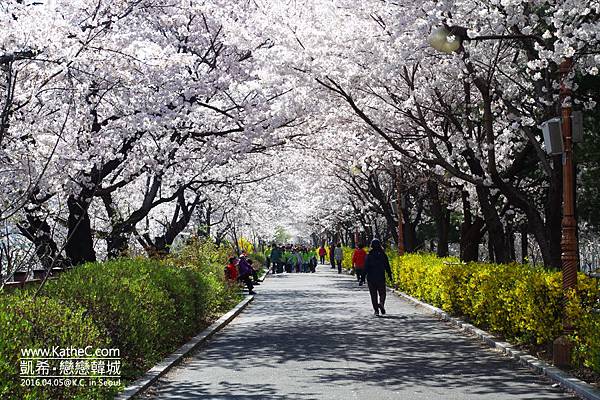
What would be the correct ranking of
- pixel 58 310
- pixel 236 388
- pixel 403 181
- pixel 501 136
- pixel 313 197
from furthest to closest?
pixel 313 197 → pixel 403 181 → pixel 501 136 → pixel 236 388 → pixel 58 310

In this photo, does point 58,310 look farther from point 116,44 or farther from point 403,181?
point 403,181

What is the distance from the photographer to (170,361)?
38.7 ft

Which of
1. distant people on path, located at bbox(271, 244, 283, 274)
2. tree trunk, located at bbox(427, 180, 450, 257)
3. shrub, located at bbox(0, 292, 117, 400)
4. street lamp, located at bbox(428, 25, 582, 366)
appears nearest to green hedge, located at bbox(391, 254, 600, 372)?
street lamp, located at bbox(428, 25, 582, 366)

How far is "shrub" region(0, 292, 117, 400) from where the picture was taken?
6.29 metres

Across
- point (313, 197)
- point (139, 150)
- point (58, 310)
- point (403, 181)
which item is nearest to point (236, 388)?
point (58, 310)

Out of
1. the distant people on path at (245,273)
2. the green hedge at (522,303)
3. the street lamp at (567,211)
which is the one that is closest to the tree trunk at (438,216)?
the distant people on path at (245,273)

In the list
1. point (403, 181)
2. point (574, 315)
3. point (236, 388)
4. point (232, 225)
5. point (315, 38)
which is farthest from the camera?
point (232, 225)

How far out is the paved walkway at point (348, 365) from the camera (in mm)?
9625

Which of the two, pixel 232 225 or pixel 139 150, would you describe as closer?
pixel 139 150

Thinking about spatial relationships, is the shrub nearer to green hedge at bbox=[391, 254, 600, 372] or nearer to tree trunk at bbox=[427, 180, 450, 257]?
green hedge at bbox=[391, 254, 600, 372]

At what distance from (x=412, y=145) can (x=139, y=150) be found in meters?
7.33

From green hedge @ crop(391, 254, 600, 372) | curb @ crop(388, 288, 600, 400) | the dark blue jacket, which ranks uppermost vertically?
the dark blue jacket

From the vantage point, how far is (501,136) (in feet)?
66.3

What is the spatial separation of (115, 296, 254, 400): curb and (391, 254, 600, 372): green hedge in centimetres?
502
